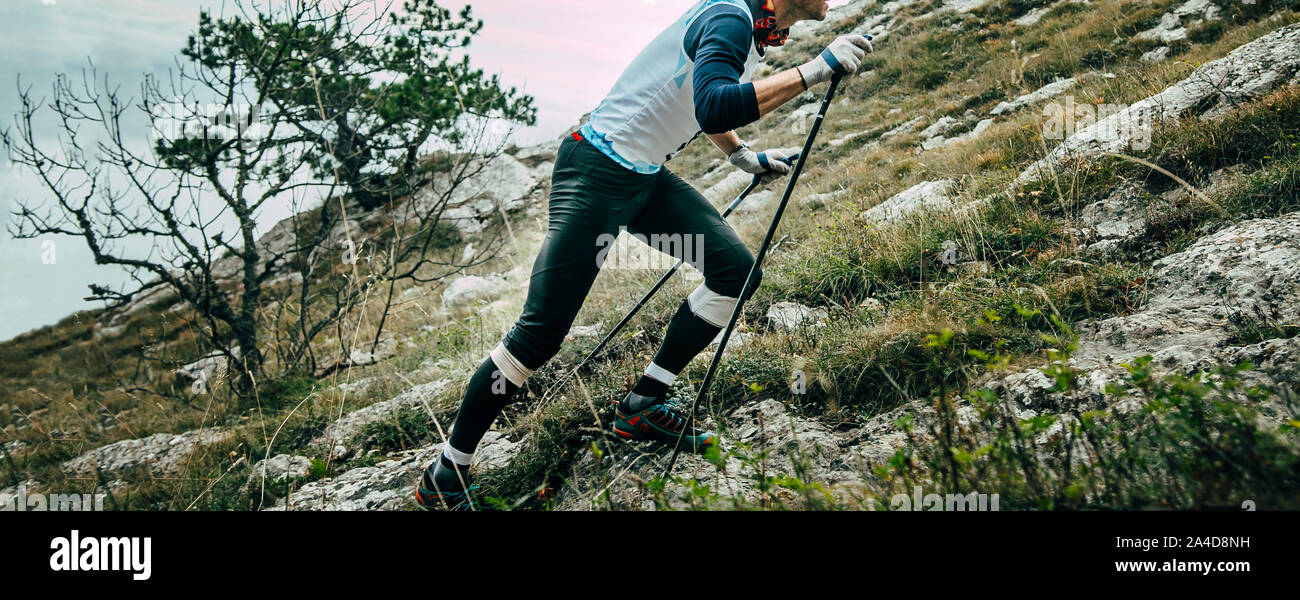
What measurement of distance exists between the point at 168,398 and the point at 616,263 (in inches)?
229

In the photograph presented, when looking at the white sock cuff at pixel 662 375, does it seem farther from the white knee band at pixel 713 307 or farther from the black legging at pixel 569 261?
the black legging at pixel 569 261

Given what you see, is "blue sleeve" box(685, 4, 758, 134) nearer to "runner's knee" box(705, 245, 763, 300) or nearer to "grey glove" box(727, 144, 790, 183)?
"runner's knee" box(705, 245, 763, 300)

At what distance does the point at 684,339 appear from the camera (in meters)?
2.86

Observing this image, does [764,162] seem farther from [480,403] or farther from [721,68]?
[480,403]

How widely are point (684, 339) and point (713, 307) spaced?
22 cm

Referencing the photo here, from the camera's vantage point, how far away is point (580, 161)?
2543 mm

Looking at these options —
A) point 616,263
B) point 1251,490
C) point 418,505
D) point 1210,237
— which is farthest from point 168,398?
point 1210,237

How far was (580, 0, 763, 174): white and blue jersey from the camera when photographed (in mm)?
2227

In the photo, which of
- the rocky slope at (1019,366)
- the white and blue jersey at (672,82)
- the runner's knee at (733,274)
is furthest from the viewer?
the runner's knee at (733,274)

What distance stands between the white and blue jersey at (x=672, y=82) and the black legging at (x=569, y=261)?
87mm

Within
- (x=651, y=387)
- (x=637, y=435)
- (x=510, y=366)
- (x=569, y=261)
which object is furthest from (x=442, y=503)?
(x=569, y=261)

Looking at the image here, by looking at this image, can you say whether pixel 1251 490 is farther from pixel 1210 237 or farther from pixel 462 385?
pixel 462 385

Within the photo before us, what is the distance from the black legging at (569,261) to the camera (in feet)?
7.92

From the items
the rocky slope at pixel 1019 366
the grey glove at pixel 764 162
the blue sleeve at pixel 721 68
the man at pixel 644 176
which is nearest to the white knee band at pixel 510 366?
the man at pixel 644 176
